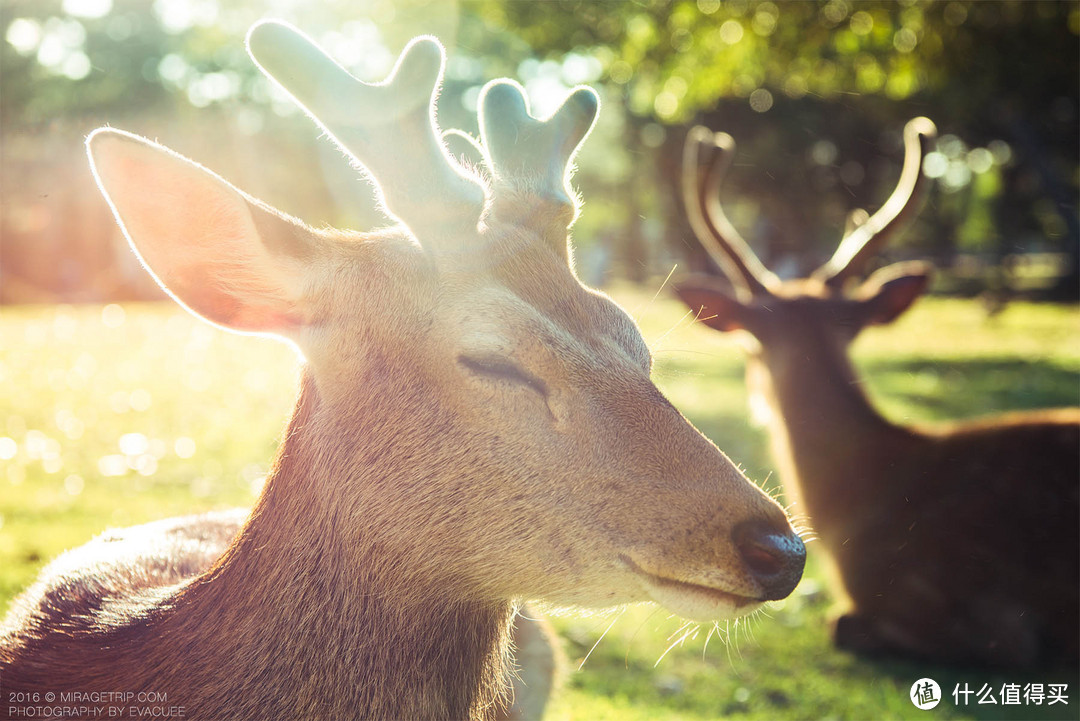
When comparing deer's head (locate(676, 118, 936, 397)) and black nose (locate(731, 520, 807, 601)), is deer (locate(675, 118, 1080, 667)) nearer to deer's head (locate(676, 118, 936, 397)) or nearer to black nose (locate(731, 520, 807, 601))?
deer's head (locate(676, 118, 936, 397))

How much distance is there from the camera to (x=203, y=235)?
2.07m

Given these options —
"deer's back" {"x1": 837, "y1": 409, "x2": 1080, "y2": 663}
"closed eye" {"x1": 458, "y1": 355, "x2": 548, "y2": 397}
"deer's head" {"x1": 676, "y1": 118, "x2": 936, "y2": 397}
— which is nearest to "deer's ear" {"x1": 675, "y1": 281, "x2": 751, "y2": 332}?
"deer's head" {"x1": 676, "y1": 118, "x2": 936, "y2": 397}

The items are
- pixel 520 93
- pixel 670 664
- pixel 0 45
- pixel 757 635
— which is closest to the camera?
pixel 520 93

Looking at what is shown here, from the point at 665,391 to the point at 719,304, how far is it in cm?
375

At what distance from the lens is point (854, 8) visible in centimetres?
865

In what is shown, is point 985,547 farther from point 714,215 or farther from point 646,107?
point 646,107

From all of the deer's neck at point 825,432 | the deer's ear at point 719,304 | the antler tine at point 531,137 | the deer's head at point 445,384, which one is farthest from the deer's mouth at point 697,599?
the deer's ear at point 719,304

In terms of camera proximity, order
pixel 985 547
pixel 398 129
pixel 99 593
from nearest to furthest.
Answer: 1. pixel 398 129
2. pixel 99 593
3. pixel 985 547

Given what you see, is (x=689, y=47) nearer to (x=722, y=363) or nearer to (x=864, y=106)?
(x=722, y=363)

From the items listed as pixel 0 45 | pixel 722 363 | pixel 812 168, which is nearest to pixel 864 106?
pixel 812 168

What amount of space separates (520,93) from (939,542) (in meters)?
2.68

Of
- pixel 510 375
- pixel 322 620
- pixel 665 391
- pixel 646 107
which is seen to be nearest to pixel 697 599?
pixel 510 375

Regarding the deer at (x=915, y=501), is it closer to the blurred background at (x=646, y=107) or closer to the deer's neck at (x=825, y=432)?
the deer's neck at (x=825, y=432)

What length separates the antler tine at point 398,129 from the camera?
220cm
